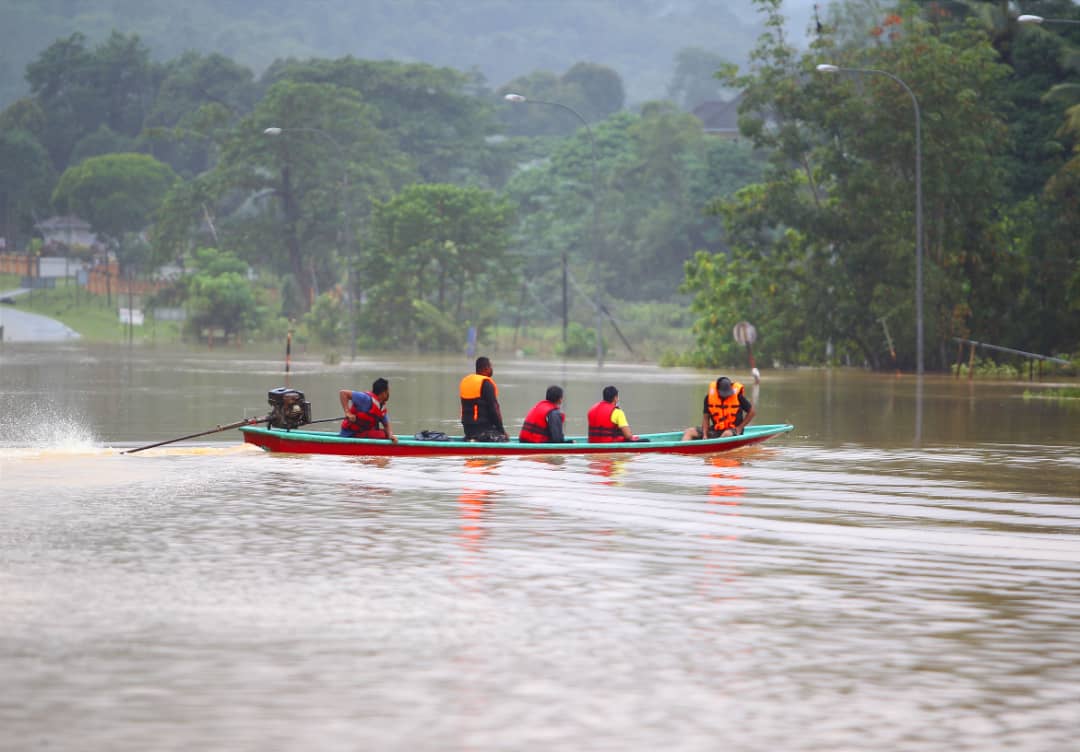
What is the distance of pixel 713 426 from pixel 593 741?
48.2 feet

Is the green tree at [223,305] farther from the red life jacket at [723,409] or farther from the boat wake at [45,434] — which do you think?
the red life jacket at [723,409]

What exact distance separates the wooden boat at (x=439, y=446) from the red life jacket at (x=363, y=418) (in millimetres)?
251

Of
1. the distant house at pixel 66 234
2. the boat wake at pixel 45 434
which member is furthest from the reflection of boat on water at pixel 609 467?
the distant house at pixel 66 234

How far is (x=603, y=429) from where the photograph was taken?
68.9 feet

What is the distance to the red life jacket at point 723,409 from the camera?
21.8m

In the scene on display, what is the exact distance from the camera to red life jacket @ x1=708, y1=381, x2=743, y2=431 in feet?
71.6

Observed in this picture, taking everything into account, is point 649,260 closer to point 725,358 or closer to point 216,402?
point 725,358

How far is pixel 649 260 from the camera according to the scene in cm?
10650

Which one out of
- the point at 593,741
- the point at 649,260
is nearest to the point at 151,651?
the point at 593,741

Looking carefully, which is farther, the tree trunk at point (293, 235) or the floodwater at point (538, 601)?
the tree trunk at point (293, 235)

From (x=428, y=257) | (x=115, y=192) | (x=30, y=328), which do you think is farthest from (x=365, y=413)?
(x=115, y=192)

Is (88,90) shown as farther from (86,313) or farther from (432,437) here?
(432,437)

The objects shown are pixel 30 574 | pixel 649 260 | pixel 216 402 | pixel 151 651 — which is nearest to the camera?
pixel 151 651

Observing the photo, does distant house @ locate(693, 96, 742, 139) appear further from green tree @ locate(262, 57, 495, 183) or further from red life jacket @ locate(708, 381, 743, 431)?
red life jacket @ locate(708, 381, 743, 431)
